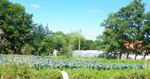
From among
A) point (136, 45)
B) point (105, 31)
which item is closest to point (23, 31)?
point (105, 31)

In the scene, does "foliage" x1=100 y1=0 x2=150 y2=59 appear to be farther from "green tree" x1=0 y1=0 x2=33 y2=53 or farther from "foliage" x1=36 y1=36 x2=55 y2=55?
"green tree" x1=0 y1=0 x2=33 y2=53

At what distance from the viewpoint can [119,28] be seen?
2970 centimetres

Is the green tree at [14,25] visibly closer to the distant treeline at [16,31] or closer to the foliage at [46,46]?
the distant treeline at [16,31]

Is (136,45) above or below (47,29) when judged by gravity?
below

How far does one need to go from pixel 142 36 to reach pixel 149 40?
136 centimetres

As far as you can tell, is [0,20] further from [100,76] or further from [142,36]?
[100,76]

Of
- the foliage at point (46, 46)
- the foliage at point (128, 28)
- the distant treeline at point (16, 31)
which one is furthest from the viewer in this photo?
the foliage at point (46, 46)

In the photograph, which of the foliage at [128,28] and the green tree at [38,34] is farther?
the green tree at [38,34]

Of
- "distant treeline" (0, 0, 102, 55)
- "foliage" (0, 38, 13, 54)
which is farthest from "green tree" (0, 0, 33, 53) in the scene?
"foliage" (0, 38, 13, 54)

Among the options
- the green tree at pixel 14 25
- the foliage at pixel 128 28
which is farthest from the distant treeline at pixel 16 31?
the foliage at pixel 128 28

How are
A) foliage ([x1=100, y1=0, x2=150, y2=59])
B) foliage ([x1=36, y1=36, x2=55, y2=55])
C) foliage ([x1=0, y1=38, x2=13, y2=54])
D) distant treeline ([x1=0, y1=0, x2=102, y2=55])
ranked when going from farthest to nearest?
foliage ([x1=36, y1=36, x2=55, y2=55])
distant treeline ([x1=0, y1=0, x2=102, y2=55])
foliage ([x1=0, y1=38, x2=13, y2=54])
foliage ([x1=100, y1=0, x2=150, y2=59])

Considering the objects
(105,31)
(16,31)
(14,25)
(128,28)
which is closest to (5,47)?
(16,31)

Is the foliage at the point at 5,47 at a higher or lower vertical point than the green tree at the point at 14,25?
lower

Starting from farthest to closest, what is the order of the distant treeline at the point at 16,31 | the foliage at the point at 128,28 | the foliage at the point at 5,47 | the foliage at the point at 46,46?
the foliage at the point at 46,46
the distant treeline at the point at 16,31
the foliage at the point at 5,47
the foliage at the point at 128,28
